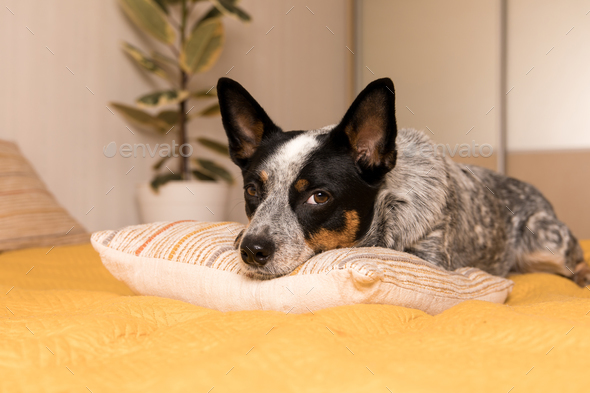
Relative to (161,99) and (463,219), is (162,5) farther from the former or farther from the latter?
(463,219)

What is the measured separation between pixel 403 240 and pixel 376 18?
4.58 metres

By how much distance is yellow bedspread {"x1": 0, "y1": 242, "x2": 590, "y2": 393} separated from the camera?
570mm

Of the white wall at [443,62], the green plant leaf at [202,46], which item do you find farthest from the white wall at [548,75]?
the green plant leaf at [202,46]

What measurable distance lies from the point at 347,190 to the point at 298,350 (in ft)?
2.16

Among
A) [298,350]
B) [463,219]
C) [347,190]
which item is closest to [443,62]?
[463,219]

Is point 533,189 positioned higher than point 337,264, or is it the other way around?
point 337,264

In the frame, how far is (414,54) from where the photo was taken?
197 inches

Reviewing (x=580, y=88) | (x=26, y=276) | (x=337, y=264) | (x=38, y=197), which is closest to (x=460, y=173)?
(x=337, y=264)

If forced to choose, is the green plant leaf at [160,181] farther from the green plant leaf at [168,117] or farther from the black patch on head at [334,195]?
the black patch on head at [334,195]

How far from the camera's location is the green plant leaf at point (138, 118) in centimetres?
312

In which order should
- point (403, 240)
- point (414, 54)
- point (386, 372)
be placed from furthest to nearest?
point (414, 54) → point (403, 240) → point (386, 372)

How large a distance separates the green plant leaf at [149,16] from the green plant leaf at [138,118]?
1.76 ft

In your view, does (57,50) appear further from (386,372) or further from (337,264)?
(386,372)

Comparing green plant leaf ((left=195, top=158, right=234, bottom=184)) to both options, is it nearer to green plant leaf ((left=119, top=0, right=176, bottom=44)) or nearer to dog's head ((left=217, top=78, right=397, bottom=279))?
green plant leaf ((left=119, top=0, right=176, bottom=44))
